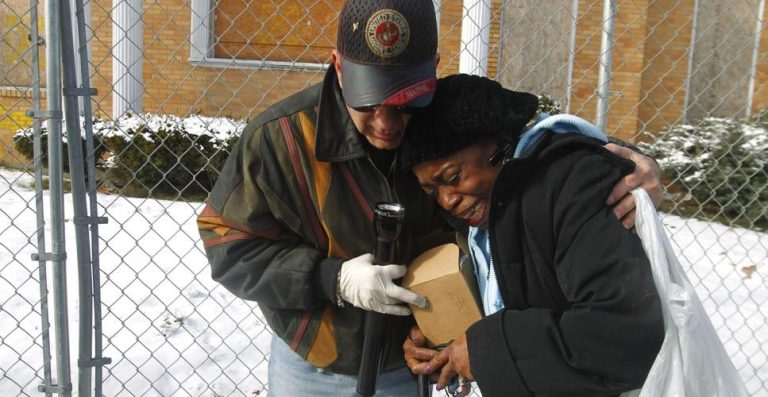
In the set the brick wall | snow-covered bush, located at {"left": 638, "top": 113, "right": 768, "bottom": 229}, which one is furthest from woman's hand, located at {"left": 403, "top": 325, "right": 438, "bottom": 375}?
the brick wall

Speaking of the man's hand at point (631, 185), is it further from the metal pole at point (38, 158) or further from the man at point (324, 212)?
the metal pole at point (38, 158)

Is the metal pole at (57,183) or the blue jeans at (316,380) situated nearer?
the blue jeans at (316,380)

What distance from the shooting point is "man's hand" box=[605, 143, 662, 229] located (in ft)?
5.26

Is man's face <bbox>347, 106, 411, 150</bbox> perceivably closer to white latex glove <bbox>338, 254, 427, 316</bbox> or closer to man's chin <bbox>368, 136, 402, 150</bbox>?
man's chin <bbox>368, 136, 402, 150</bbox>

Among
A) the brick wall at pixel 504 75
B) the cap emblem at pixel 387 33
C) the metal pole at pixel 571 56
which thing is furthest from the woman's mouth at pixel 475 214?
the brick wall at pixel 504 75

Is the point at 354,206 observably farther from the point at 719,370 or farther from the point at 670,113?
the point at 670,113

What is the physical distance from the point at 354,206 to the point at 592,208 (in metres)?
0.66

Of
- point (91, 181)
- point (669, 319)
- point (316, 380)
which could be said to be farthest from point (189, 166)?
point (669, 319)

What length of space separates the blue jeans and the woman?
17.9 inches

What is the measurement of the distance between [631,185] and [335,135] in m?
0.73

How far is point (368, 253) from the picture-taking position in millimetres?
1986

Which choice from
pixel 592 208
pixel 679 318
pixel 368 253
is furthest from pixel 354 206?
pixel 679 318

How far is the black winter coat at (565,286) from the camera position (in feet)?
4.99

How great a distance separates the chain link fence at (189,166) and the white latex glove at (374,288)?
102cm
